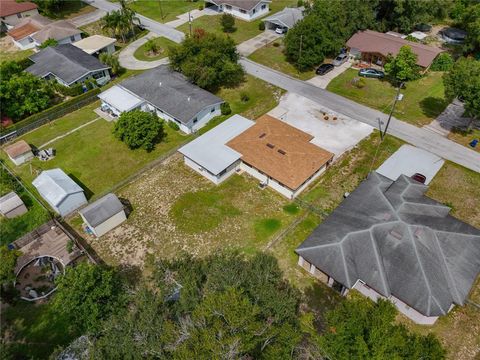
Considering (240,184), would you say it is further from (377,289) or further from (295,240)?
(377,289)

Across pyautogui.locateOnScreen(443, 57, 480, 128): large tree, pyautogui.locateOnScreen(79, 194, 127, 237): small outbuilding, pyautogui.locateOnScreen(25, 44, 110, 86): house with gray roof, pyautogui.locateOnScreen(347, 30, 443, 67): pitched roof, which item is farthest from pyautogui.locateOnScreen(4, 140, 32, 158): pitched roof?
pyautogui.locateOnScreen(443, 57, 480, 128): large tree

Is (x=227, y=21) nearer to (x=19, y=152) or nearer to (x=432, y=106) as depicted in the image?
(x=432, y=106)

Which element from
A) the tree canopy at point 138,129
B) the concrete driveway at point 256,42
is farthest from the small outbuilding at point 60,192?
the concrete driveway at point 256,42

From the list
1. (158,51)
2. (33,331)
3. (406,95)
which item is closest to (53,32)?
(158,51)

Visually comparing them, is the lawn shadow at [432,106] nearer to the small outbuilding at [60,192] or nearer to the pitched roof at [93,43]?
the small outbuilding at [60,192]

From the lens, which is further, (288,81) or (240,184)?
(288,81)

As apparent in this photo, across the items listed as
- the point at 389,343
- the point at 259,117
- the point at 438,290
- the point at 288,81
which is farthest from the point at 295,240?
the point at 288,81

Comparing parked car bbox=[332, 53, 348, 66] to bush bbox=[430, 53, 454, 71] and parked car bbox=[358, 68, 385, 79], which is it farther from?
bush bbox=[430, 53, 454, 71]
